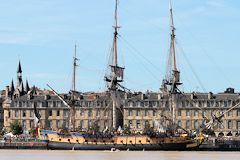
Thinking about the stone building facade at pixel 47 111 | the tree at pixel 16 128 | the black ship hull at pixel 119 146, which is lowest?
the black ship hull at pixel 119 146

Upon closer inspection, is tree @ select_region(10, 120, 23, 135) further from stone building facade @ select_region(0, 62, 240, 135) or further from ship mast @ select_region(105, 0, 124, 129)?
ship mast @ select_region(105, 0, 124, 129)

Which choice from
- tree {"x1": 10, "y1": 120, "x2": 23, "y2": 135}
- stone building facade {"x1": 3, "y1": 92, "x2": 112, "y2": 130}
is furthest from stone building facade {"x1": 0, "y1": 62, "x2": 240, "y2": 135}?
tree {"x1": 10, "y1": 120, "x2": 23, "y2": 135}

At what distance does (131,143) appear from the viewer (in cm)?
12000

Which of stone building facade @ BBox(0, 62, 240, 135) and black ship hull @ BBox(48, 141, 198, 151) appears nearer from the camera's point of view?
black ship hull @ BBox(48, 141, 198, 151)

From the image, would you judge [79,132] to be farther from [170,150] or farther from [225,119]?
[225,119]

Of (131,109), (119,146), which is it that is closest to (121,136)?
(119,146)

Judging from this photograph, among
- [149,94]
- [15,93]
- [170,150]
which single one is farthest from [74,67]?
[15,93]

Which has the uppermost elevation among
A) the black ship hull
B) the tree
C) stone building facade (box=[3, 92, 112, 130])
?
stone building facade (box=[3, 92, 112, 130])

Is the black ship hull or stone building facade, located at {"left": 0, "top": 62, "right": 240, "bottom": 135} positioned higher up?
stone building facade, located at {"left": 0, "top": 62, "right": 240, "bottom": 135}

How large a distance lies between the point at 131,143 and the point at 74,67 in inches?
825

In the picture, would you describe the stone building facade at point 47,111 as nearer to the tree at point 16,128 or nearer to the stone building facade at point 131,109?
the stone building facade at point 131,109

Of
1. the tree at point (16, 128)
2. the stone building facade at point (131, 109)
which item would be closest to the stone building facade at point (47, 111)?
the stone building facade at point (131, 109)

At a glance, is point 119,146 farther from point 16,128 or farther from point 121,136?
point 16,128

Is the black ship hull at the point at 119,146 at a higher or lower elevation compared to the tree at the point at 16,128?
lower
